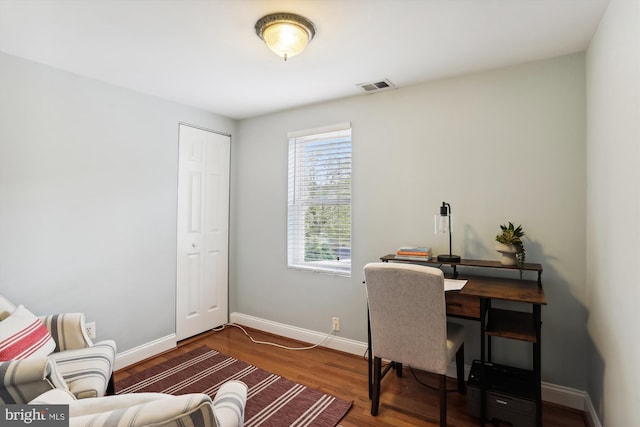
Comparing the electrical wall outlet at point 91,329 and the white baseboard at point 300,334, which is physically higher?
the electrical wall outlet at point 91,329

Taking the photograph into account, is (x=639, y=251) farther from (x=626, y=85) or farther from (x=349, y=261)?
(x=349, y=261)

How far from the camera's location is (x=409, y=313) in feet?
6.25

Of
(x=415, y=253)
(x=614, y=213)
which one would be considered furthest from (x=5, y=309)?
(x=614, y=213)

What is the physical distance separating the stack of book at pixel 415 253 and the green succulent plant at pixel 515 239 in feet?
1.59

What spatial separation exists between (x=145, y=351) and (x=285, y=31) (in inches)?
111

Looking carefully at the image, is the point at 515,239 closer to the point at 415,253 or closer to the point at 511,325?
the point at 511,325

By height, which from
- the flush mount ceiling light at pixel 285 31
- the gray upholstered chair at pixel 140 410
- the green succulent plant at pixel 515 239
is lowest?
the gray upholstered chair at pixel 140 410

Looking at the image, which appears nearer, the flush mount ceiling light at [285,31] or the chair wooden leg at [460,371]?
the flush mount ceiling light at [285,31]

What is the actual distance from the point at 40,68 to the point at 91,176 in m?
0.80

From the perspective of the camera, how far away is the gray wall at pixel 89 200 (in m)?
2.18

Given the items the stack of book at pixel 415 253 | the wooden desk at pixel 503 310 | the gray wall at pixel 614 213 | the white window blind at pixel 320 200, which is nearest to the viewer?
the gray wall at pixel 614 213

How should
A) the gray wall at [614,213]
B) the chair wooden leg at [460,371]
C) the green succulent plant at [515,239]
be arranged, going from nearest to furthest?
the gray wall at [614,213] < the green succulent plant at [515,239] < the chair wooden leg at [460,371]

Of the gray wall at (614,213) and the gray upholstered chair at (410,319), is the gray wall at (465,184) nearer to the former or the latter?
the gray wall at (614,213)

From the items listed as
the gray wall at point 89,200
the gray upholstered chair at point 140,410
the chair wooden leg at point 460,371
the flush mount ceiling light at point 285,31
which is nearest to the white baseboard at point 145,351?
the gray wall at point 89,200
